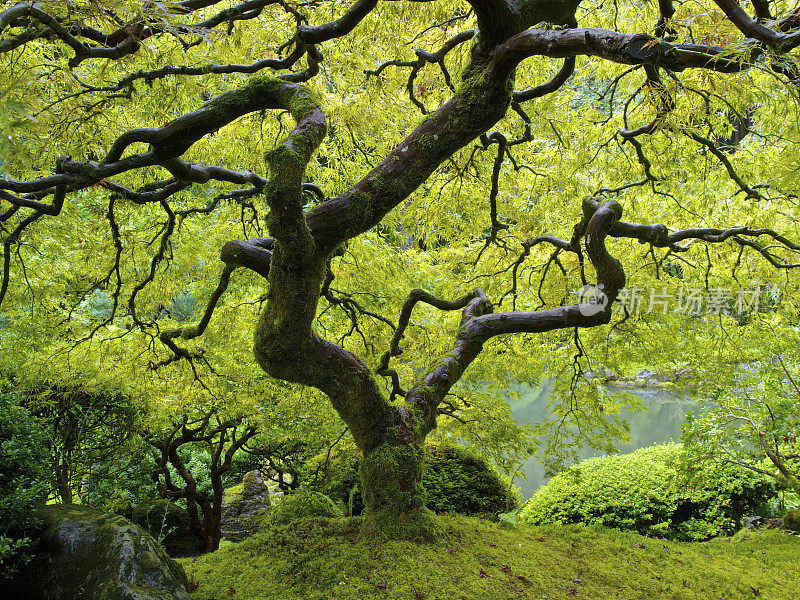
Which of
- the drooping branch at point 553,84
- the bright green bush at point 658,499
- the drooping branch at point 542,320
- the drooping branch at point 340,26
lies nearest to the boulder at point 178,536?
the drooping branch at point 542,320

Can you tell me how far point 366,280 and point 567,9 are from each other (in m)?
3.25

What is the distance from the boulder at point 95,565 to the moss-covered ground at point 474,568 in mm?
381

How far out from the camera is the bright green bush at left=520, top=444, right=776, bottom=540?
231 inches

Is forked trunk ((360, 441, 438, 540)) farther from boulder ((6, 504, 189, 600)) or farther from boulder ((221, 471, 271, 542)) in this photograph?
boulder ((221, 471, 271, 542))

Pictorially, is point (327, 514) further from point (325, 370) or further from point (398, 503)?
point (325, 370)

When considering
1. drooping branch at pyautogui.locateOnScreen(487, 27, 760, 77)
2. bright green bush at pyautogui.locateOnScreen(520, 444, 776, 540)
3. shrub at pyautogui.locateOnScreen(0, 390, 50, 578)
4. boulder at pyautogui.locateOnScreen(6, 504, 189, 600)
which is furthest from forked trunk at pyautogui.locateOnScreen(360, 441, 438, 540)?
bright green bush at pyautogui.locateOnScreen(520, 444, 776, 540)

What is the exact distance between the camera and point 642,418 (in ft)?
49.0

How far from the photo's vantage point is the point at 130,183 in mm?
5410

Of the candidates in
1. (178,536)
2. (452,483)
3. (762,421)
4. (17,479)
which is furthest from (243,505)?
(762,421)

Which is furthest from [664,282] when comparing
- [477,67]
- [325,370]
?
[325,370]

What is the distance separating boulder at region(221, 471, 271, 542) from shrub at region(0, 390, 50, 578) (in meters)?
4.02

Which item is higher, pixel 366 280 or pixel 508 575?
pixel 366 280

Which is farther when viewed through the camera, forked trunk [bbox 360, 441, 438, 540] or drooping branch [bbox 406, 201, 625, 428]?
drooping branch [bbox 406, 201, 625, 428]

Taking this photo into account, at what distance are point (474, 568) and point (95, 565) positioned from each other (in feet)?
6.98
